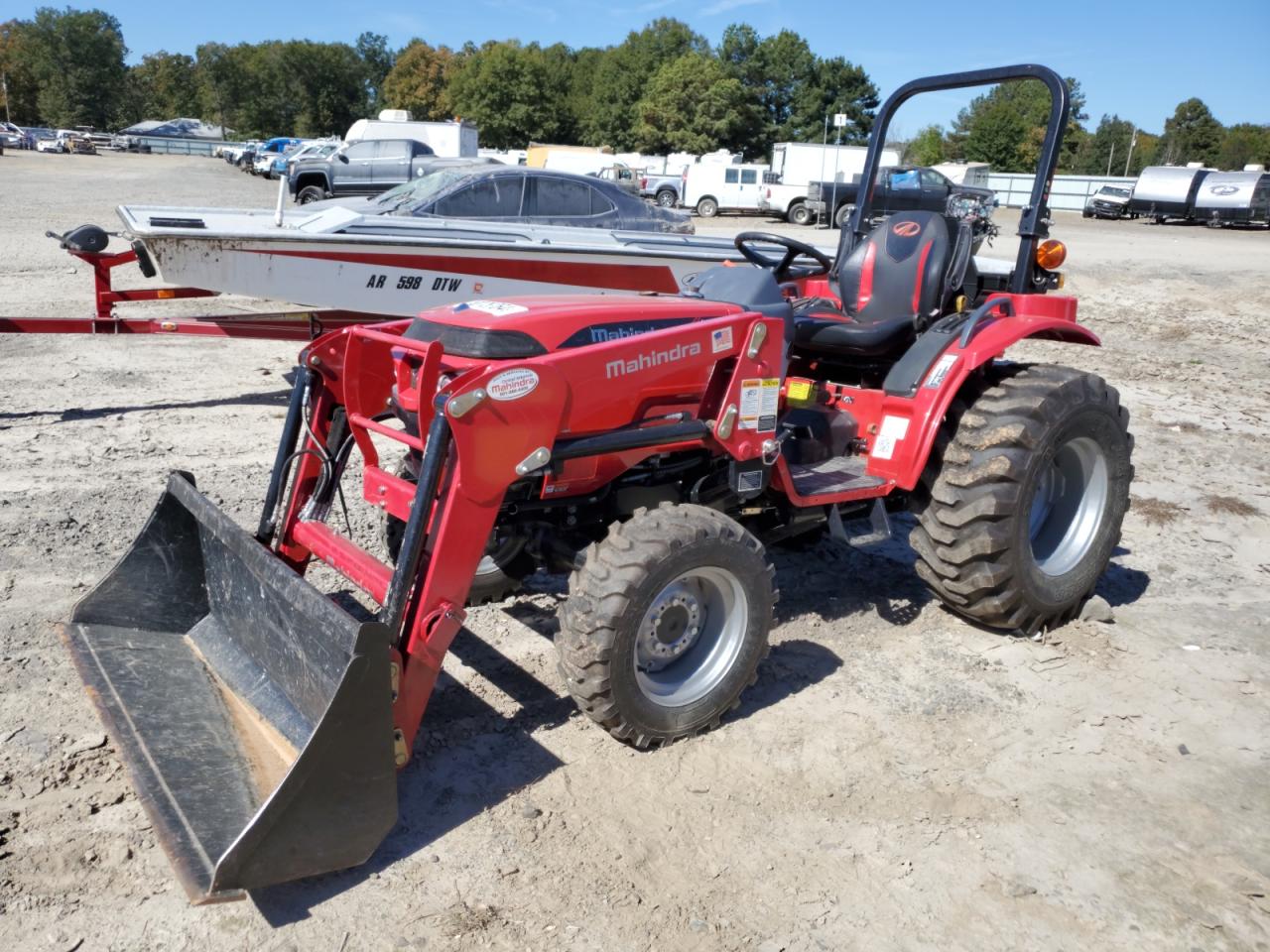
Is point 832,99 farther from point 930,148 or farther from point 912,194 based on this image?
point 912,194

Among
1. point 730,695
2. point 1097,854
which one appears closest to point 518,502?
point 730,695

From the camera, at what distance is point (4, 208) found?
70.4ft

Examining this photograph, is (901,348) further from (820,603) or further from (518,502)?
(518,502)

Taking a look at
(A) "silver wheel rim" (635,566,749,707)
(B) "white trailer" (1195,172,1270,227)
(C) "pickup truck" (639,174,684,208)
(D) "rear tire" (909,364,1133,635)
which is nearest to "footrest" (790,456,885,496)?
(D) "rear tire" (909,364,1133,635)

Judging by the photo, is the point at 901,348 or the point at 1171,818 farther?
the point at 901,348

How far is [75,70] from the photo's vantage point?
83062 millimetres

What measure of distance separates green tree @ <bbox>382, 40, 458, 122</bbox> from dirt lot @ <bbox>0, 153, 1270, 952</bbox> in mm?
86584

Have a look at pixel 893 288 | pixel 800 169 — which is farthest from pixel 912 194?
A: pixel 800 169

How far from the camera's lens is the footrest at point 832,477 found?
421 cm

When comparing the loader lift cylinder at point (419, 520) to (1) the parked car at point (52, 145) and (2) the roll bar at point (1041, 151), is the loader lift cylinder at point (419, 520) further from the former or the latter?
(1) the parked car at point (52, 145)

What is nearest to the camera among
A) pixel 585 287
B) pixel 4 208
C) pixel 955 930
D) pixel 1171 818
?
pixel 955 930

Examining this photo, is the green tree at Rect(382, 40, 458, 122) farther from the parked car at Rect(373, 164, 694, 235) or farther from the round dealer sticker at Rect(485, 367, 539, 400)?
the round dealer sticker at Rect(485, 367, 539, 400)

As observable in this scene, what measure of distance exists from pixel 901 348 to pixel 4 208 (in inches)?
886

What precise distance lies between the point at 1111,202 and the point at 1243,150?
3771 centimetres
